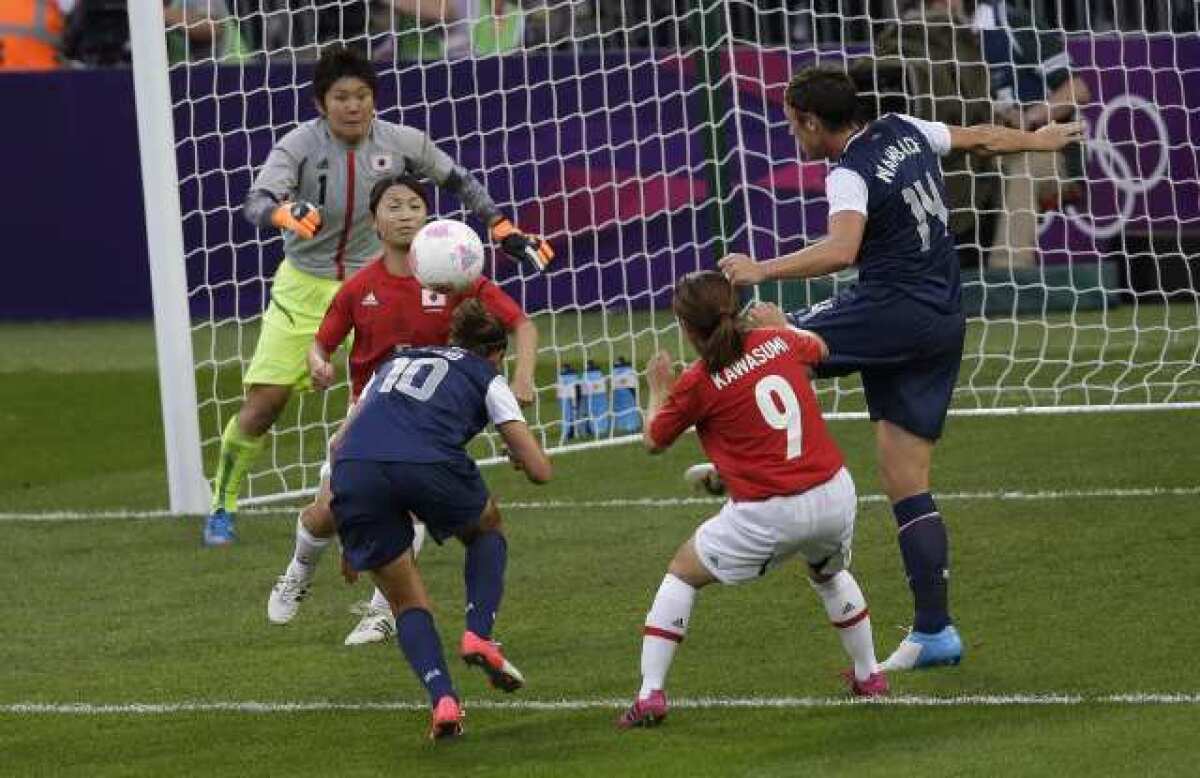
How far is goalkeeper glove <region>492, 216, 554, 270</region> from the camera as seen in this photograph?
1023cm

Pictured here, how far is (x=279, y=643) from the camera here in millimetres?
9602

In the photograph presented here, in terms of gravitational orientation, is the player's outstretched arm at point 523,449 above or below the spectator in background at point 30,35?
below

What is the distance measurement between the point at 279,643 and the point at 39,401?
796 centimetres

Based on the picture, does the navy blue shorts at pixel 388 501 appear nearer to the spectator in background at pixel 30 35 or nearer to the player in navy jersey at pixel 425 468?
the player in navy jersey at pixel 425 468

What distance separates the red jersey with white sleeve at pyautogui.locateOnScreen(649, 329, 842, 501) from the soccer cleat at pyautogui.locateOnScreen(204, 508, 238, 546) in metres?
4.35

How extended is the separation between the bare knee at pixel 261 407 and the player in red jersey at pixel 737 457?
13.0ft

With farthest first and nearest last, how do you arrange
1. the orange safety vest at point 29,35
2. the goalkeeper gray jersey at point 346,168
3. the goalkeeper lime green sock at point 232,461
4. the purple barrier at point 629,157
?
1. the orange safety vest at point 29,35
2. the purple barrier at point 629,157
3. the goalkeeper lime green sock at point 232,461
4. the goalkeeper gray jersey at point 346,168

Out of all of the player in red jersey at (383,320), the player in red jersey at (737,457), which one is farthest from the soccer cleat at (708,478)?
the player in red jersey at (383,320)

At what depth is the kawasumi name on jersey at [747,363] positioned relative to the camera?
7918mm

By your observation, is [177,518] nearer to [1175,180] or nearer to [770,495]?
[770,495]

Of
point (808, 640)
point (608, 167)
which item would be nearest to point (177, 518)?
point (808, 640)

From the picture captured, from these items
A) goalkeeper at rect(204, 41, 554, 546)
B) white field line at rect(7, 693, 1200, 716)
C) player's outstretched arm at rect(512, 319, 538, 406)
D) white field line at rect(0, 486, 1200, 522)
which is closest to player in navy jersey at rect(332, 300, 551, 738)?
white field line at rect(7, 693, 1200, 716)

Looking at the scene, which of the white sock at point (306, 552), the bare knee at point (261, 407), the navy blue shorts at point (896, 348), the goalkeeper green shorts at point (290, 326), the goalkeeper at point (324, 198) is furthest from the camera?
the bare knee at point (261, 407)

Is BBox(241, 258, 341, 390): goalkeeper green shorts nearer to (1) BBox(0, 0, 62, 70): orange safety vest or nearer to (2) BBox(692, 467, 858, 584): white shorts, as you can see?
(2) BBox(692, 467, 858, 584): white shorts
